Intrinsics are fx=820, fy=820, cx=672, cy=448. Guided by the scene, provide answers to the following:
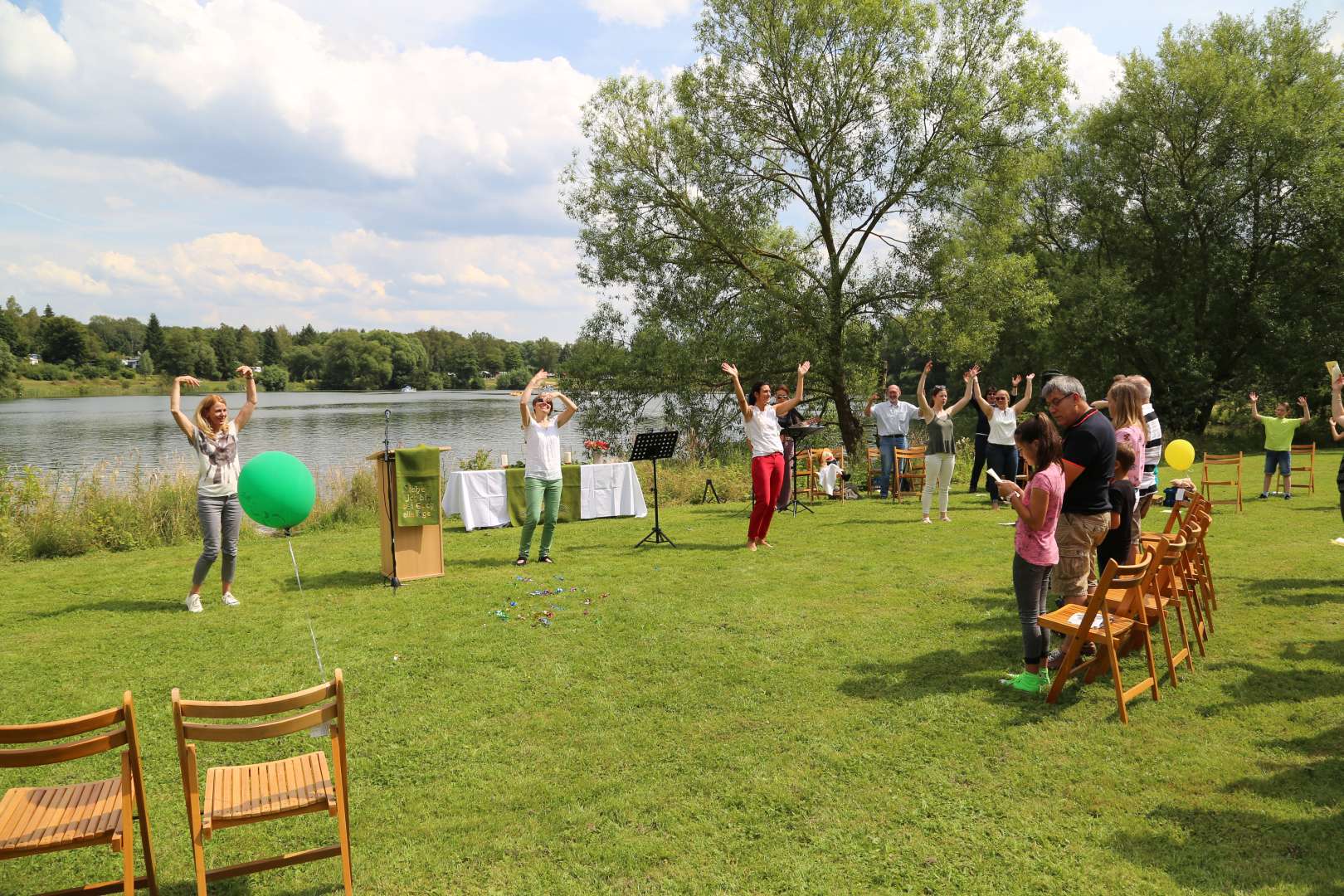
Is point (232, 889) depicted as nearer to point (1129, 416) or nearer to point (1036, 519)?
point (1036, 519)

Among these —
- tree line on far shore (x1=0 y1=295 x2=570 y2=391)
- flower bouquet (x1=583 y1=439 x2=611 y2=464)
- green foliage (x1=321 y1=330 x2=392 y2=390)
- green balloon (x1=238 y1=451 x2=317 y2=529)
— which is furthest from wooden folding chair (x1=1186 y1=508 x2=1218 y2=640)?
green foliage (x1=321 y1=330 x2=392 y2=390)

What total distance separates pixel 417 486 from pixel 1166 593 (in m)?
7.32

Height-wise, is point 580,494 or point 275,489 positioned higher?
point 275,489

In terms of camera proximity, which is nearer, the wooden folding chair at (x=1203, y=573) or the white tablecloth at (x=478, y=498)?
the wooden folding chair at (x=1203, y=573)

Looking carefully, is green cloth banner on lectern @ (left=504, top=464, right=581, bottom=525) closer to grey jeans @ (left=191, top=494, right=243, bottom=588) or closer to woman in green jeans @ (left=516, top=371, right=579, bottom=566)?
woman in green jeans @ (left=516, top=371, right=579, bottom=566)

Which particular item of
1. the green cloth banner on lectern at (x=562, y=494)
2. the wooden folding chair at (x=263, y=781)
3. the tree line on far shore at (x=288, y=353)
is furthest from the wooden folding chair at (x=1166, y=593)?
the tree line on far shore at (x=288, y=353)

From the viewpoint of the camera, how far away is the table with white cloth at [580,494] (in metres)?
13.4

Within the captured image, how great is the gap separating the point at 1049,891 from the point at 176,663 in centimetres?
640

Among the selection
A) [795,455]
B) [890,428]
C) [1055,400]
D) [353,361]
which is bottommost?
[795,455]

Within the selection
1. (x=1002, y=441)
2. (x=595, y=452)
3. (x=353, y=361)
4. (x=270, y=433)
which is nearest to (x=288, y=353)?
(x=353, y=361)

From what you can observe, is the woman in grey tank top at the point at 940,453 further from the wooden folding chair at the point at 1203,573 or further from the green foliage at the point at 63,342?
the green foliage at the point at 63,342

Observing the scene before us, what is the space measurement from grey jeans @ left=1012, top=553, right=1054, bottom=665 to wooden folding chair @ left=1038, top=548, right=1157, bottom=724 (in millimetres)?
92

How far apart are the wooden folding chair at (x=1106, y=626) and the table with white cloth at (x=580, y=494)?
31.4ft

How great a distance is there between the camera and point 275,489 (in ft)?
21.2
